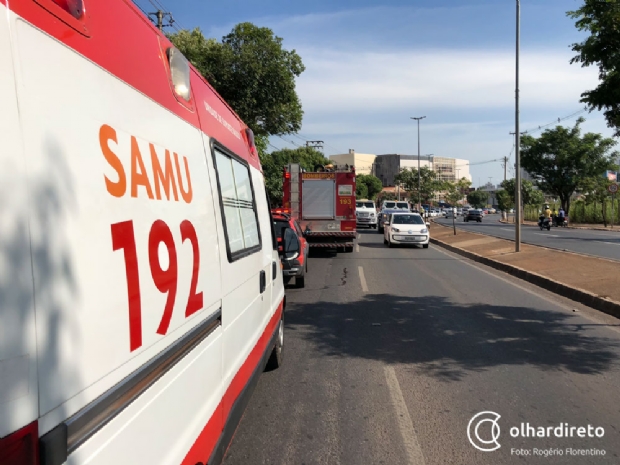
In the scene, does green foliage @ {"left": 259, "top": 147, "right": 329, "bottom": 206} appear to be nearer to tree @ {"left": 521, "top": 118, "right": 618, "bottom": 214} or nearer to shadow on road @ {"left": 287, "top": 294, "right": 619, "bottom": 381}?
tree @ {"left": 521, "top": 118, "right": 618, "bottom": 214}

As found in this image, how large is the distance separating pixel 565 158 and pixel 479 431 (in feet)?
169

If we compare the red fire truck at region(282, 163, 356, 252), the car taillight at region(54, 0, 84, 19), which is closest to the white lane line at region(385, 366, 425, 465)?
the car taillight at region(54, 0, 84, 19)

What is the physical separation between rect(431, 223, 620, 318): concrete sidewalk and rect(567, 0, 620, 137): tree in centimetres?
341

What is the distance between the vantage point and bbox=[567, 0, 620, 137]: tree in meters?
6.47

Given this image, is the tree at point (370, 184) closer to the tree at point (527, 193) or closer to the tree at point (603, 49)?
the tree at point (527, 193)

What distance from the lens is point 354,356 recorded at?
617 cm

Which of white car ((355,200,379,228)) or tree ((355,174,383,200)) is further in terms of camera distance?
tree ((355,174,383,200))

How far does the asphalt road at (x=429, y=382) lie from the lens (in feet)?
12.7

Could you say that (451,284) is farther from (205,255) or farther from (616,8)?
(205,255)

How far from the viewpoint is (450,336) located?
705 cm

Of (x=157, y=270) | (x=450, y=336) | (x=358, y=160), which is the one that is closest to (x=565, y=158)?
(x=450, y=336)

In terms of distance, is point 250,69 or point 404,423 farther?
point 250,69

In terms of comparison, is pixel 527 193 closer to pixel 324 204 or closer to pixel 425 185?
pixel 425 185

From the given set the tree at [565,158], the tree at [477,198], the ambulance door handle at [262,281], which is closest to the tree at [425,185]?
the tree at [565,158]
